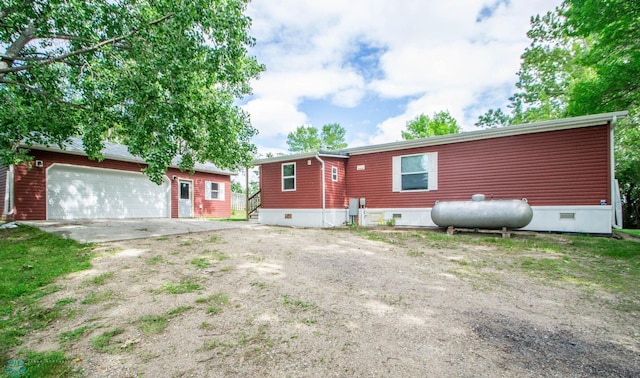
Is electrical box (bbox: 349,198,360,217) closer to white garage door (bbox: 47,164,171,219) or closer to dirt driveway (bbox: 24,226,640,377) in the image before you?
dirt driveway (bbox: 24,226,640,377)

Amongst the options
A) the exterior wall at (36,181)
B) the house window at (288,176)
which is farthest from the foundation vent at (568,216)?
the exterior wall at (36,181)

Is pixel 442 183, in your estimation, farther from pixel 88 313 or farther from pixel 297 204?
pixel 88 313

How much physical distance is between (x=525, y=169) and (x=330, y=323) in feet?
27.6

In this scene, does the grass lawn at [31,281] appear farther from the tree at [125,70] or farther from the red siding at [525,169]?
the red siding at [525,169]

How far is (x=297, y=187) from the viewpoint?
1133cm

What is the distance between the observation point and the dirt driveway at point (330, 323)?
6.67 feet

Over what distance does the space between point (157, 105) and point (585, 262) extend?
927 cm

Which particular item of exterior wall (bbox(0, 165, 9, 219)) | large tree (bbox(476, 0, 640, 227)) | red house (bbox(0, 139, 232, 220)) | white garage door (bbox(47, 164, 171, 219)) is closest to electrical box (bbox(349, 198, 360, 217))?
large tree (bbox(476, 0, 640, 227))

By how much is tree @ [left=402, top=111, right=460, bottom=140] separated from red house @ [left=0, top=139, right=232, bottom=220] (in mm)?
24177

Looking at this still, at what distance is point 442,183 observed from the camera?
31.1ft

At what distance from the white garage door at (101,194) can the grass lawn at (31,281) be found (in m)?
4.69

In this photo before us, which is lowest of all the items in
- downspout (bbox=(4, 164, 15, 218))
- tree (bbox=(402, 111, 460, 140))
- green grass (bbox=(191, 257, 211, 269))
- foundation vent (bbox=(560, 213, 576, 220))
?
green grass (bbox=(191, 257, 211, 269))

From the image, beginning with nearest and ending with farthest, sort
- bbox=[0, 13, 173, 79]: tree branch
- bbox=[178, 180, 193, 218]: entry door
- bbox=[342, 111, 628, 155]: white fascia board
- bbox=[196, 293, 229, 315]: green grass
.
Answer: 1. bbox=[196, 293, 229, 315]: green grass
2. bbox=[0, 13, 173, 79]: tree branch
3. bbox=[342, 111, 628, 155]: white fascia board
4. bbox=[178, 180, 193, 218]: entry door

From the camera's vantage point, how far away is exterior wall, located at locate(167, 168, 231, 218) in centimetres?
1467
